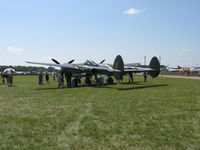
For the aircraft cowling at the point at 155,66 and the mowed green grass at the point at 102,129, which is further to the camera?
the aircraft cowling at the point at 155,66

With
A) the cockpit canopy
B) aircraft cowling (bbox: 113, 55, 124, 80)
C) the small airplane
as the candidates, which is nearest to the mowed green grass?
aircraft cowling (bbox: 113, 55, 124, 80)

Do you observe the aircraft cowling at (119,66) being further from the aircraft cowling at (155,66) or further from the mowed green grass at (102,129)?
the mowed green grass at (102,129)

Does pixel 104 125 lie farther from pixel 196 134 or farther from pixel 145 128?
pixel 196 134

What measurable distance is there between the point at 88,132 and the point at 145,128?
1.63 metres

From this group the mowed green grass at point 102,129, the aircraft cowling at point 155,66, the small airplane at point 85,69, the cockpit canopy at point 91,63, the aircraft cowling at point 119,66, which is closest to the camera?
the mowed green grass at point 102,129

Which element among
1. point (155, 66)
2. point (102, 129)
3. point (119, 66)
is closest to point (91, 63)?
point (119, 66)

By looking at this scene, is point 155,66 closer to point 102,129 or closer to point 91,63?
point 91,63

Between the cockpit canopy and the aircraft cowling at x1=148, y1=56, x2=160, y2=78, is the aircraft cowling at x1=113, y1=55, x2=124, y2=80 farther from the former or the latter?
the aircraft cowling at x1=148, y1=56, x2=160, y2=78

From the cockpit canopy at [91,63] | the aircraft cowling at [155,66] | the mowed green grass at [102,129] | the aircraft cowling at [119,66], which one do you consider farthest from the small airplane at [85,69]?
the mowed green grass at [102,129]

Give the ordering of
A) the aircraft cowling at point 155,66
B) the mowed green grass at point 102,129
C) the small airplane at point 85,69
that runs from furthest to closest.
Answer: the aircraft cowling at point 155,66 → the small airplane at point 85,69 → the mowed green grass at point 102,129

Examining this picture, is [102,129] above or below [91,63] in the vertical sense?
below

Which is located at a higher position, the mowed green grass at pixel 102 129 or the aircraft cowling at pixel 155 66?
the aircraft cowling at pixel 155 66

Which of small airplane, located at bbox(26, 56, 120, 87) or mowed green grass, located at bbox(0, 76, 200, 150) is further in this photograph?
small airplane, located at bbox(26, 56, 120, 87)

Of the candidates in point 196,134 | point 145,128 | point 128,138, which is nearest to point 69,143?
point 128,138
